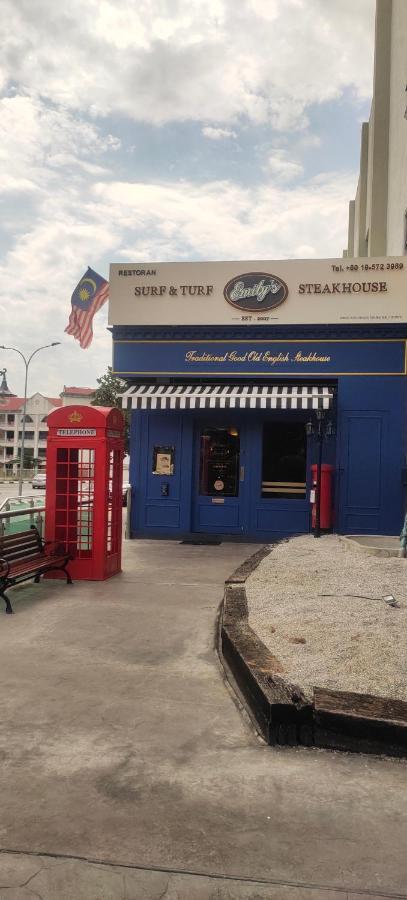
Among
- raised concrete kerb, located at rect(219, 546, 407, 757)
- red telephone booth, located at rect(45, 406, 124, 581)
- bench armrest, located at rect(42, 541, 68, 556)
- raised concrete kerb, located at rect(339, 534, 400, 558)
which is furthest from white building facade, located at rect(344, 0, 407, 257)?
raised concrete kerb, located at rect(219, 546, 407, 757)

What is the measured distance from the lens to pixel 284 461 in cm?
1466

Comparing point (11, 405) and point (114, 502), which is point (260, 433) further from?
point (11, 405)

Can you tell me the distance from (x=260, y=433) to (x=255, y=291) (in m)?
3.28

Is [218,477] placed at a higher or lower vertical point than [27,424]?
lower

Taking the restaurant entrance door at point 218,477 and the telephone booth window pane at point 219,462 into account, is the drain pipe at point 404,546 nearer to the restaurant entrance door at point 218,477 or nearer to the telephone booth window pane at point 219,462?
the restaurant entrance door at point 218,477

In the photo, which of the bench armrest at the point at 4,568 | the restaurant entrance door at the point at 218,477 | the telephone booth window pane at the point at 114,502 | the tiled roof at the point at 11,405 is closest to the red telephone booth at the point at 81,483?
the telephone booth window pane at the point at 114,502

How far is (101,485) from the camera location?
955 cm

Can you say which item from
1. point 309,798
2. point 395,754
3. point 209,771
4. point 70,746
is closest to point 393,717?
point 395,754

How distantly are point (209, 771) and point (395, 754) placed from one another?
1205 mm

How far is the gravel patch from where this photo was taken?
4.89m

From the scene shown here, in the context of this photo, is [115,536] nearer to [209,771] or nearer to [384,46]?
[209,771]

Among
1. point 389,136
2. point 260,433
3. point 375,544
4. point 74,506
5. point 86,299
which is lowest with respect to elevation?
point 375,544

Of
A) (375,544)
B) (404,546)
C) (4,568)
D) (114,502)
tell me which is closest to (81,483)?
(114,502)

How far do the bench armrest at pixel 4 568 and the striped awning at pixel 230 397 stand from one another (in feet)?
21.2
